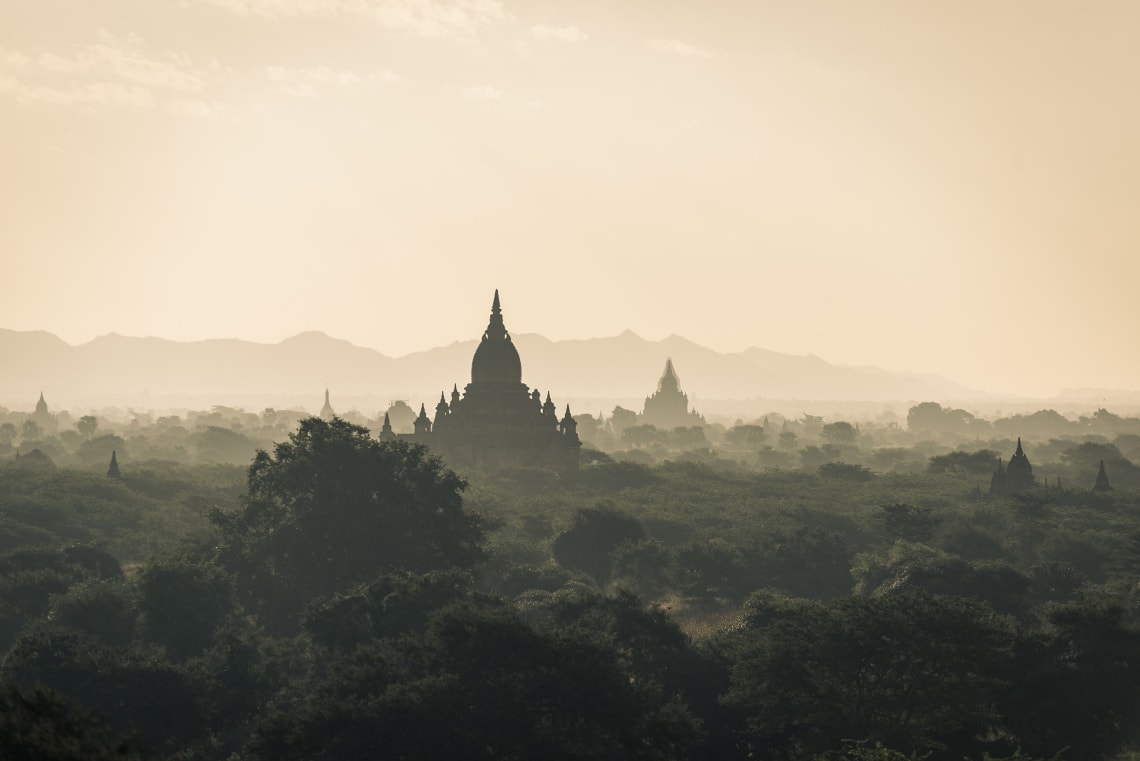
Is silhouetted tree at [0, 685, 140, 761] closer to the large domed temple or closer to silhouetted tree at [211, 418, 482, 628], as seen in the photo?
silhouetted tree at [211, 418, 482, 628]

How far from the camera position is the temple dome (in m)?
106

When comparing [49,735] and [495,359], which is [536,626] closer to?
[49,735]

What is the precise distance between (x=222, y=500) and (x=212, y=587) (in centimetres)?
3424

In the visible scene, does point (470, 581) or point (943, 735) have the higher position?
point (470, 581)

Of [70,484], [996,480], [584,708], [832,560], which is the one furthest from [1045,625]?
[70,484]

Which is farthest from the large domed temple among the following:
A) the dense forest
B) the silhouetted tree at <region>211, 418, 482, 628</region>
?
the silhouetted tree at <region>211, 418, 482, 628</region>

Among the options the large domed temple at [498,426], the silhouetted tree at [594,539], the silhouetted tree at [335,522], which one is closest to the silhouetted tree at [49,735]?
the silhouetted tree at [335,522]

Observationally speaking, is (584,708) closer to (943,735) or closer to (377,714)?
(377,714)

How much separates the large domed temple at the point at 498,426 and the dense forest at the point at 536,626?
927 inches

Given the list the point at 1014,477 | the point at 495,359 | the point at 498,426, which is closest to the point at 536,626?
the point at 1014,477

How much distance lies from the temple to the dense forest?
12689mm

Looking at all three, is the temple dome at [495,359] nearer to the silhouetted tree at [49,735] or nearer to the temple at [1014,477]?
the temple at [1014,477]

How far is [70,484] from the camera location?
78.9 m

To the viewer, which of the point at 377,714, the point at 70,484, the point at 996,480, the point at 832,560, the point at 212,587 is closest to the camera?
the point at 377,714
